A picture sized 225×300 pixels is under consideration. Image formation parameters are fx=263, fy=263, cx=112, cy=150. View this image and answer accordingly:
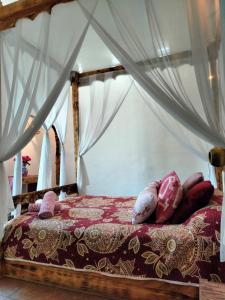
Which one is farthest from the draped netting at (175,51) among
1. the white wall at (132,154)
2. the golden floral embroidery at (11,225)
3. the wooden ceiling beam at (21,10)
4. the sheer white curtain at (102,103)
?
the white wall at (132,154)

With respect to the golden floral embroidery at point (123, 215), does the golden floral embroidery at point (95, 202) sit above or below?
above

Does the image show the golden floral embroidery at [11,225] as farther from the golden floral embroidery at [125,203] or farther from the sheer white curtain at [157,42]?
the sheer white curtain at [157,42]

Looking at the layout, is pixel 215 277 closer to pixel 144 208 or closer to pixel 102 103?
pixel 144 208

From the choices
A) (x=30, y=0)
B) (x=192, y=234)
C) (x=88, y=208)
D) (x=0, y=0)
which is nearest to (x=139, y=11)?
(x=30, y=0)

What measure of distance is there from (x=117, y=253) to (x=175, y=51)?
163 cm

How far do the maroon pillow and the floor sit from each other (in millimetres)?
903

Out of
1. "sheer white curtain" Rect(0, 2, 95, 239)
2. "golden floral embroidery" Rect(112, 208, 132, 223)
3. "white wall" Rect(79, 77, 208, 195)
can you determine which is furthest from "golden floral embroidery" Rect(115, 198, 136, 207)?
"sheer white curtain" Rect(0, 2, 95, 239)

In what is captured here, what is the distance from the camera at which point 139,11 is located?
6.99ft

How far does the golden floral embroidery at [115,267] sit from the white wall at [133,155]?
2.39 meters

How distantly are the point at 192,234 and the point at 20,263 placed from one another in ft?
5.11

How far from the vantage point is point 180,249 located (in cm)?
182

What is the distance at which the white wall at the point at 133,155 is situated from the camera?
13.8ft

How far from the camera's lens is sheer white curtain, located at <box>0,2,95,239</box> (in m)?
2.30

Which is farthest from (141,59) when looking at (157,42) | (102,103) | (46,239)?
(102,103)
